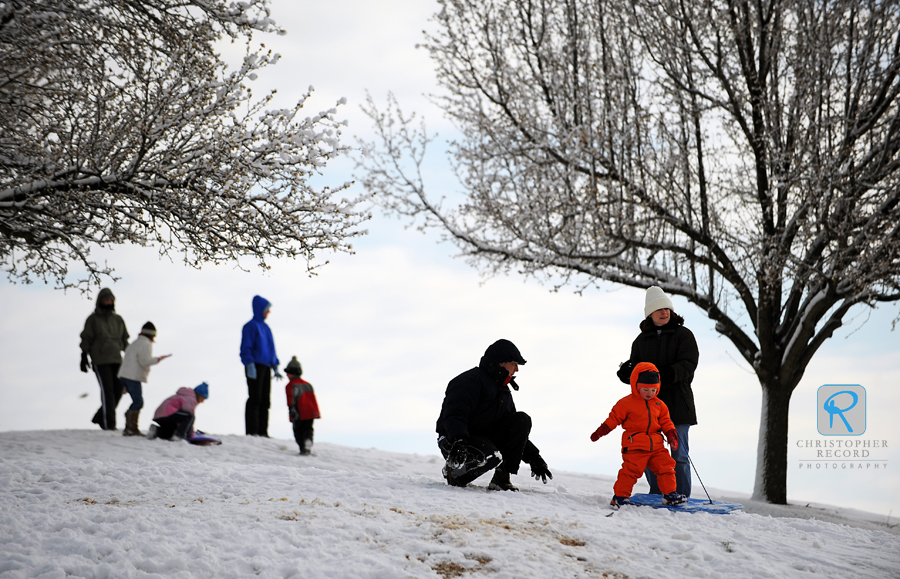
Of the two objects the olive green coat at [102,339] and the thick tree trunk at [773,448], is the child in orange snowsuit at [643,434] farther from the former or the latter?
the olive green coat at [102,339]

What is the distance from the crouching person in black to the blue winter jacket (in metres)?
5.76

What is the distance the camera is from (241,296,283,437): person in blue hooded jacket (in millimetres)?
11516

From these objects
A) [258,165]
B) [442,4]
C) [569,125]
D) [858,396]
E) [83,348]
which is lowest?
[83,348]

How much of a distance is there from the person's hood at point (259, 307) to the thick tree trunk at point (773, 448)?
27.0 feet

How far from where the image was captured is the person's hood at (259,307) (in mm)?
11797

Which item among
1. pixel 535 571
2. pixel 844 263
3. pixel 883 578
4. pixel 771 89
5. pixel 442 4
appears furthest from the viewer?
pixel 442 4

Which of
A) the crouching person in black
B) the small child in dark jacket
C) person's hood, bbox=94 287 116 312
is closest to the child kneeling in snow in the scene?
the small child in dark jacket

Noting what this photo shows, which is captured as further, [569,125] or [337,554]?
[569,125]

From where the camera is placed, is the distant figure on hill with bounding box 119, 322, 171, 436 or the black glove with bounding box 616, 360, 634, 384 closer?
the black glove with bounding box 616, 360, 634, 384

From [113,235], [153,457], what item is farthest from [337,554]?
[113,235]

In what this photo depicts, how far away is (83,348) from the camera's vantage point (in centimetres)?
1088

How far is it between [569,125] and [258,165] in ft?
17.7

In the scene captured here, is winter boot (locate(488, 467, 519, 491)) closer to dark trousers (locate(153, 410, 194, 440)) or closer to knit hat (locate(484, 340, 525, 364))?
knit hat (locate(484, 340, 525, 364))

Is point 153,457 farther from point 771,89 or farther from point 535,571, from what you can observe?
point 771,89
